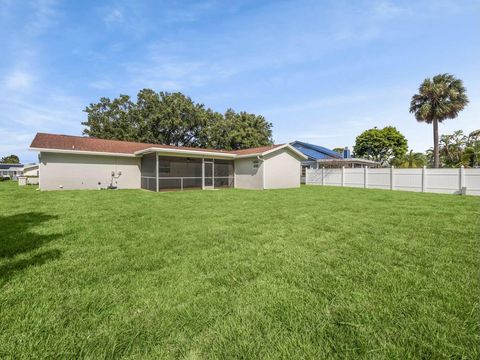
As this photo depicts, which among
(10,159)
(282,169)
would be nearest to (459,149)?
(282,169)

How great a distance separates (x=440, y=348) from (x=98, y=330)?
2.68 m

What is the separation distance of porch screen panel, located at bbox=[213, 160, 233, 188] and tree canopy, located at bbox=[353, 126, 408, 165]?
31.1 metres

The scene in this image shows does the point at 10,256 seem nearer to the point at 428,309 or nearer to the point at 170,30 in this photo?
the point at 428,309

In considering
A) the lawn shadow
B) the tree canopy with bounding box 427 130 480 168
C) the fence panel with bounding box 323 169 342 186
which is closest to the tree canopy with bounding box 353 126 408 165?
the tree canopy with bounding box 427 130 480 168

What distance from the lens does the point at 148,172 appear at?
611 inches

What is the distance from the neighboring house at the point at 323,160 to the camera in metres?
23.4

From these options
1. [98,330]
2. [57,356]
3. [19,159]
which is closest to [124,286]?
[98,330]

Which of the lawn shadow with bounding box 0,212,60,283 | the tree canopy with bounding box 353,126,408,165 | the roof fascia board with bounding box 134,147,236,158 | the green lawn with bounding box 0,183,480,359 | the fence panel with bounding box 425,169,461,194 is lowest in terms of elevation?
the green lawn with bounding box 0,183,480,359

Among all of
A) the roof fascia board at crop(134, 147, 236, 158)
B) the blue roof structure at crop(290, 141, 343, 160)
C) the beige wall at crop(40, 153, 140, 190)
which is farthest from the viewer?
the blue roof structure at crop(290, 141, 343, 160)

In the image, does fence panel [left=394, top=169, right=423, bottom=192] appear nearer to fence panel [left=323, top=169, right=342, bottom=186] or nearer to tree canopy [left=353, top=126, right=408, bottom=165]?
fence panel [left=323, top=169, right=342, bottom=186]

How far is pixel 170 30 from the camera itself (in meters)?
10.2

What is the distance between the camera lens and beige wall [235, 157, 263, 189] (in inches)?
613

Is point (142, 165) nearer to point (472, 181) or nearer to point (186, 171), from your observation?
point (186, 171)

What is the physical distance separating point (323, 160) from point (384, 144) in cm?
2137
